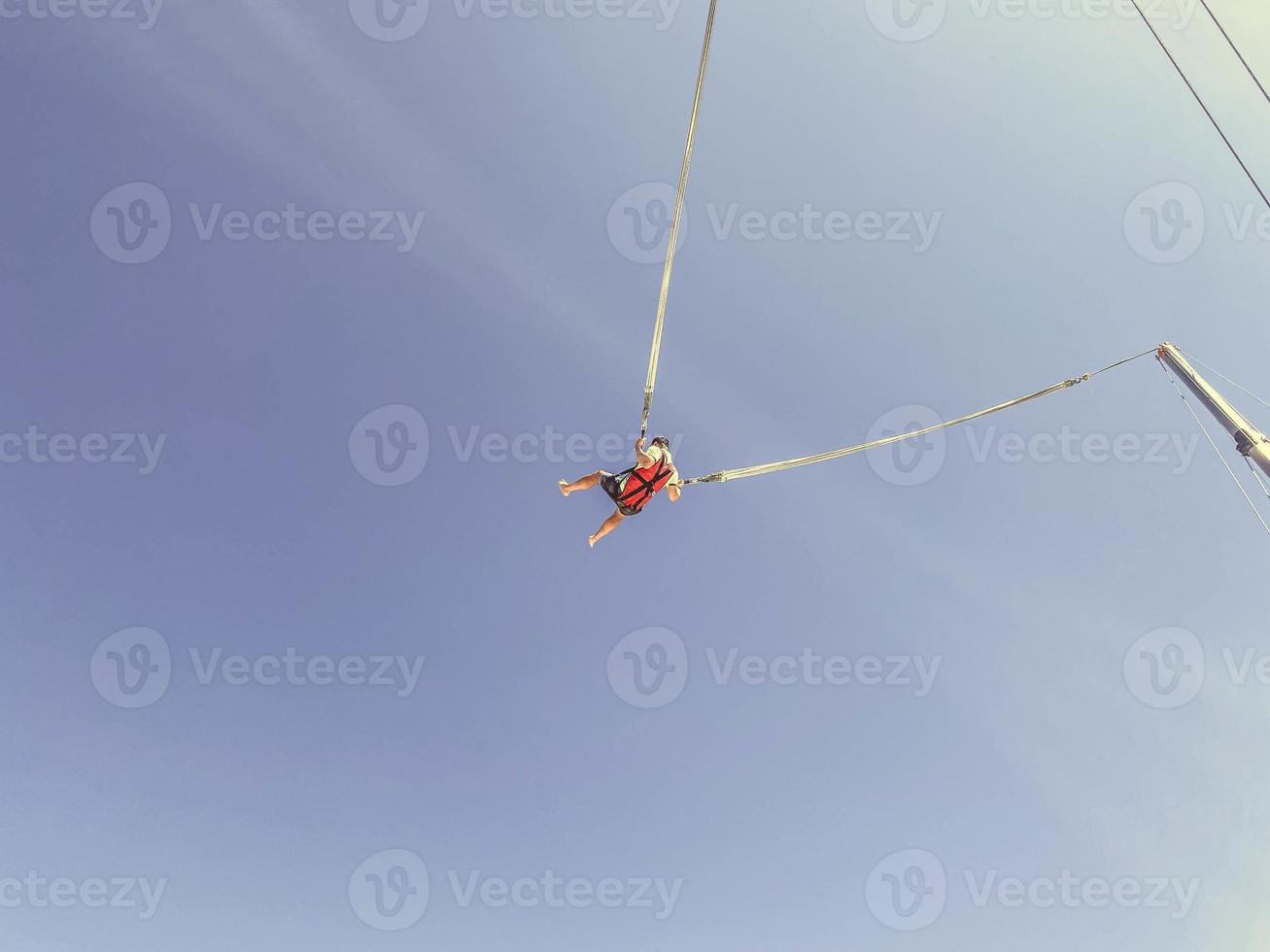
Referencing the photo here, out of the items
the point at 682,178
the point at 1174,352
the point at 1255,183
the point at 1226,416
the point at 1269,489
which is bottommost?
the point at 1269,489

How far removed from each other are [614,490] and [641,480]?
0.53m

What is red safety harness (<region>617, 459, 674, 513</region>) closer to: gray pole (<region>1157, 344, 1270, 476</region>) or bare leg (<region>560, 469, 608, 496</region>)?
bare leg (<region>560, 469, 608, 496</region>)

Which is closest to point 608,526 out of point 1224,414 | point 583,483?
point 583,483

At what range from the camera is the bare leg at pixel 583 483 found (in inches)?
464

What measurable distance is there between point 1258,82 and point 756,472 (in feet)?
26.3

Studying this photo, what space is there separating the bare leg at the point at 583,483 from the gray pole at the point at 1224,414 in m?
8.91

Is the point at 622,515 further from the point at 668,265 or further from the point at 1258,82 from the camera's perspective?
the point at 1258,82

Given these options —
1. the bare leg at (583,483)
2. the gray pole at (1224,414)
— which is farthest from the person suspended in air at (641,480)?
the gray pole at (1224,414)

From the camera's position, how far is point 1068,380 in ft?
34.6

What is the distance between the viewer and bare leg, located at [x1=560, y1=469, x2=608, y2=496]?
1179 centimetres

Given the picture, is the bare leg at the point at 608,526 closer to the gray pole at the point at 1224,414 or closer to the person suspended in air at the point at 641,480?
the person suspended in air at the point at 641,480

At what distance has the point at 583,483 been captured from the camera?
11914 millimetres

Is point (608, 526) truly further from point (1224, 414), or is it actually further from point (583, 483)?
point (1224, 414)

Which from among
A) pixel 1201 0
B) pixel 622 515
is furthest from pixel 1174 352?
pixel 622 515
